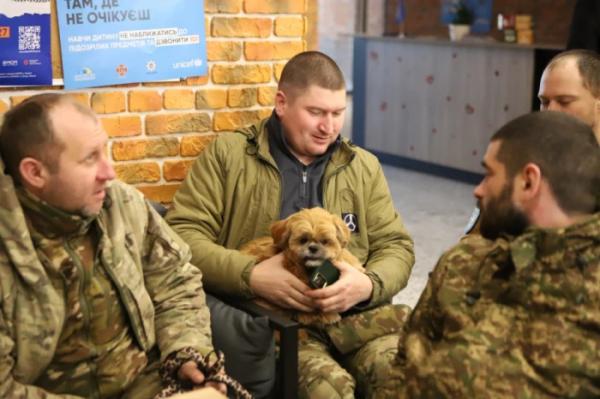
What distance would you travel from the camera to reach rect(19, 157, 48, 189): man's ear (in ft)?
5.97

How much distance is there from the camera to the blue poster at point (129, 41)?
8.54 feet

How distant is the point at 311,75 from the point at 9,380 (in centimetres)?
137

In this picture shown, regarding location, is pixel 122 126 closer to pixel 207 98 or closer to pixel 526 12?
pixel 207 98

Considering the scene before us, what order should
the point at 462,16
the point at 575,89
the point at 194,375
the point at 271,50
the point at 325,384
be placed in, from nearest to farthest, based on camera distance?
the point at 194,375
the point at 325,384
the point at 575,89
the point at 271,50
the point at 462,16

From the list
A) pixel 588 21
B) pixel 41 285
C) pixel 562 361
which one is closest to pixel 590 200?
pixel 562 361

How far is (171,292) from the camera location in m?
2.15

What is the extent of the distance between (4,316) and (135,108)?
3.79 ft

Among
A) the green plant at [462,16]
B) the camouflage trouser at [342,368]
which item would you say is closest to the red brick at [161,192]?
the camouflage trouser at [342,368]

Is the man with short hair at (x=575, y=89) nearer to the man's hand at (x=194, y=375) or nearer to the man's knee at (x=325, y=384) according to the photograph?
the man's knee at (x=325, y=384)

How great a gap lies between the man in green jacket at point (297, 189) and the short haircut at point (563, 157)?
3.09 feet

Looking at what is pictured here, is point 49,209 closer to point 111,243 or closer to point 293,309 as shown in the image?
point 111,243

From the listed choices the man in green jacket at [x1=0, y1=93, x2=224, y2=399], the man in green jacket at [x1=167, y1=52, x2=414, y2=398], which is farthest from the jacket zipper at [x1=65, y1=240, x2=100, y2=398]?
the man in green jacket at [x1=167, y1=52, x2=414, y2=398]

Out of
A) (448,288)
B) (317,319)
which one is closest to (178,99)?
(317,319)

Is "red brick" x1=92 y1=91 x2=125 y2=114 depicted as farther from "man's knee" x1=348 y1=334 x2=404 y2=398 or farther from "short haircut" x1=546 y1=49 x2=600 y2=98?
"short haircut" x1=546 y1=49 x2=600 y2=98
